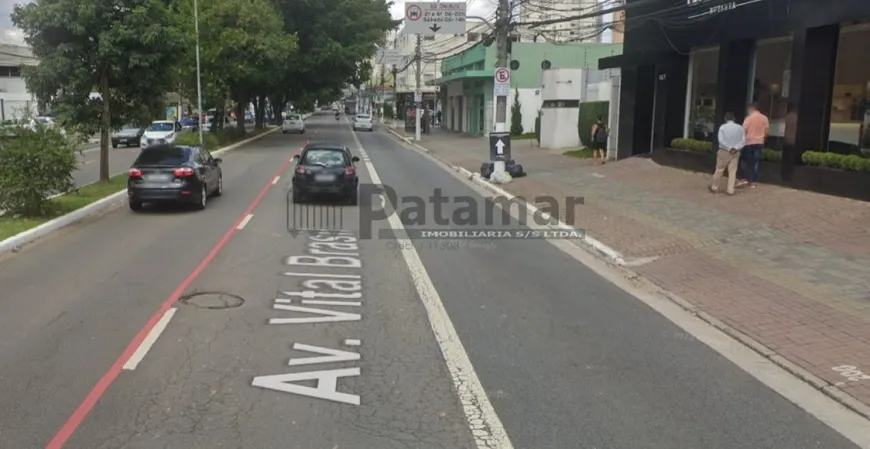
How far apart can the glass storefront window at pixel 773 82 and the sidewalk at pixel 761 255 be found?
7.06ft

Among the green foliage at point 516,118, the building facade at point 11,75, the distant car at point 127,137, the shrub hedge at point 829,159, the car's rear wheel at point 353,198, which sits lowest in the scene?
the car's rear wheel at point 353,198

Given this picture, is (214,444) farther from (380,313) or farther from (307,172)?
(307,172)

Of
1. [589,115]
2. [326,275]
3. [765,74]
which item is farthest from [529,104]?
[326,275]

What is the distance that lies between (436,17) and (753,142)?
11385mm

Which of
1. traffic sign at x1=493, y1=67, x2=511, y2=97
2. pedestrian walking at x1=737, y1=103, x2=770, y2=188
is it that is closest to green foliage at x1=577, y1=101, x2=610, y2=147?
traffic sign at x1=493, y1=67, x2=511, y2=97

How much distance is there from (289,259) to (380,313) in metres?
3.22

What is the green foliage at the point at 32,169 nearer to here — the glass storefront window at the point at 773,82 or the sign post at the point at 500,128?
the sign post at the point at 500,128

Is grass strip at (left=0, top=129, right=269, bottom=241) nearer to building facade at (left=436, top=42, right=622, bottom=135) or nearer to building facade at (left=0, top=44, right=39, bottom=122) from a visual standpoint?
building facade at (left=436, top=42, right=622, bottom=135)

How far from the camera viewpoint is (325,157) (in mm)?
16844

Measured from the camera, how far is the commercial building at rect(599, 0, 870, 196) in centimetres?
1504

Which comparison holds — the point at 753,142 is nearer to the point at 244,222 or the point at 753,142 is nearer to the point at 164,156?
the point at 244,222

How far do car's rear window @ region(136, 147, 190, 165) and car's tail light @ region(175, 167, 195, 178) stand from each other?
27 cm

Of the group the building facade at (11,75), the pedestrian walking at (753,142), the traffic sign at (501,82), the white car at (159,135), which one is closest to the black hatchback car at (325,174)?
the traffic sign at (501,82)

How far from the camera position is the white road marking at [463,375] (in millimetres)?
4930
